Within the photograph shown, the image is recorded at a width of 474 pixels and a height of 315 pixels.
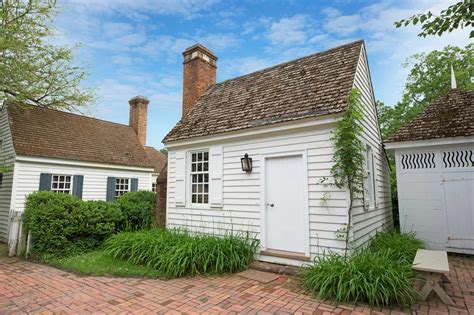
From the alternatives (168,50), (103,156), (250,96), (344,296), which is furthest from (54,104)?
(344,296)

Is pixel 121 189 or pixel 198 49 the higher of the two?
pixel 198 49

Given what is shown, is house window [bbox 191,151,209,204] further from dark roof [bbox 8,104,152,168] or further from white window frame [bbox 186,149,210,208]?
dark roof [bbox 8,104,152,168]

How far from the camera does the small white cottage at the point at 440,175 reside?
6699 mm

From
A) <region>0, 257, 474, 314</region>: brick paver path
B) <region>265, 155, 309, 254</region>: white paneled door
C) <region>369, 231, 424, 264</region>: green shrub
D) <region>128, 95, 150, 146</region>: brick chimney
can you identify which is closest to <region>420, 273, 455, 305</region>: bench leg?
<region>0, 257, 474, 314</region>: brick paver path

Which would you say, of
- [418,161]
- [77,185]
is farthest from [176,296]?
[77,185]

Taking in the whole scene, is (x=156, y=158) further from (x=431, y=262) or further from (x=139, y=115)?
(x=431, y=262)

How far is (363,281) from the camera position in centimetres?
396

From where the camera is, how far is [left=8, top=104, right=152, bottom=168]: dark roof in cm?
1096

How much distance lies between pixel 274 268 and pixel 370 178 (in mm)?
3613

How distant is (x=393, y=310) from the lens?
12.0 ft

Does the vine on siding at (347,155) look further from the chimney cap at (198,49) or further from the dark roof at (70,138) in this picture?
the dark roof at (70,138)

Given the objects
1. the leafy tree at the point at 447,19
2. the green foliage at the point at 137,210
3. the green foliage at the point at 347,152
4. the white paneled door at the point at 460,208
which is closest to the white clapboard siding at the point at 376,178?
the green foliage at the point at 347,152

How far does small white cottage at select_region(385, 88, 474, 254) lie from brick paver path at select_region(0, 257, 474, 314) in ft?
4.89

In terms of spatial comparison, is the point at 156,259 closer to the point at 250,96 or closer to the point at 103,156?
the point at 250,96
